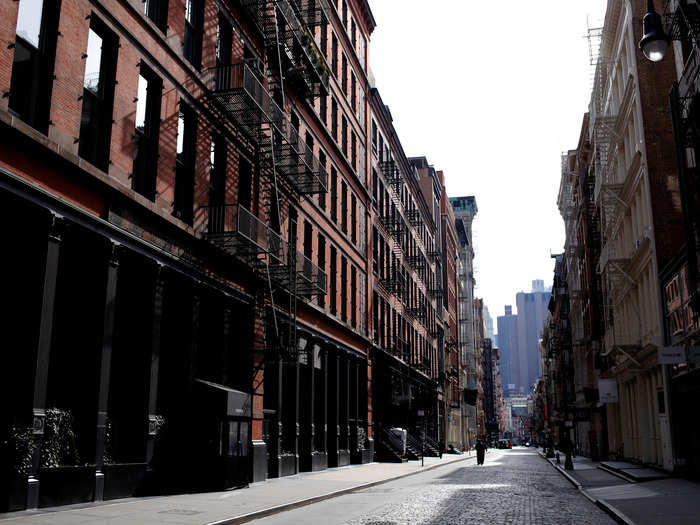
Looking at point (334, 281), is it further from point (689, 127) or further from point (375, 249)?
point (689, 127)

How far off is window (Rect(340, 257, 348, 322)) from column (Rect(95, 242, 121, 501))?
845 inches

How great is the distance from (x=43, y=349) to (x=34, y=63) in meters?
5.98

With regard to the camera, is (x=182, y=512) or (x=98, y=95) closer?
(x=182, y=512)

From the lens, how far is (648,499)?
18.4 metres

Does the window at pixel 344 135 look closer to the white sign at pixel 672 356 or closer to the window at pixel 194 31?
the window at pixel 194 31

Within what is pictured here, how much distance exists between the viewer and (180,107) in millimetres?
21031

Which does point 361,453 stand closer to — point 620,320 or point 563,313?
point 620,320

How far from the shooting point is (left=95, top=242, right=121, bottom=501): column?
15641mm

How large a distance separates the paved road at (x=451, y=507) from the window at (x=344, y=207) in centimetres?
1758

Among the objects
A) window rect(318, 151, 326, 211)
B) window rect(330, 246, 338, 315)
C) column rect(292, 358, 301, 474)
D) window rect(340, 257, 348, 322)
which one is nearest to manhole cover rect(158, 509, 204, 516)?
column rect(292, 358, 301, 474)

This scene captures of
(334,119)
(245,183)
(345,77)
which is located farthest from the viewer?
(345,77)

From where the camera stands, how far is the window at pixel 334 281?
35.8 metres

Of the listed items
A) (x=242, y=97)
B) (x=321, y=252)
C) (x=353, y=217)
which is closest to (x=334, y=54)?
(x=353, y=217)

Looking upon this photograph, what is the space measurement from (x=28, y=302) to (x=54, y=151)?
309 centimetres
